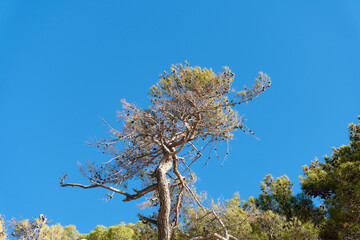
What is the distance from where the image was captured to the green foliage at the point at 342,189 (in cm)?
867

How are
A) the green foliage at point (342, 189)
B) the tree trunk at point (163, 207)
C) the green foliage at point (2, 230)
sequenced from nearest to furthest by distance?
the tree trunk at point (163, 207) → the green foliage at point (342, 189) → the green foliage at point (2, 230)

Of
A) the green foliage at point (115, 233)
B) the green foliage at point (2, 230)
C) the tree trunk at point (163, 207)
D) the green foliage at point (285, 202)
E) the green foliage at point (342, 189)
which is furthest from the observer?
the green foliage at point (115, 233)

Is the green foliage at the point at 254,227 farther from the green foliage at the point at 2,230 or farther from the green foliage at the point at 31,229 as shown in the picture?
the green foliage at the point at 2,230

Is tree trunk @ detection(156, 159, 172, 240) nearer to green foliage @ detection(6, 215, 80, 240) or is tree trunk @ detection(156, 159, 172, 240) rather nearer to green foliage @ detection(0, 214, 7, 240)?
green foliage @ detection(6, 215, 80, 240)

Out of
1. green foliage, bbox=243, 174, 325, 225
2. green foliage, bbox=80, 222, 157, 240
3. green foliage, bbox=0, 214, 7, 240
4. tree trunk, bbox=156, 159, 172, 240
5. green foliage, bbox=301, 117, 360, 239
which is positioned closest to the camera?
tree trunk, bbox=156, 159, 172, 240

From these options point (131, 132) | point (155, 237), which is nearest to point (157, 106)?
point (131, 132)

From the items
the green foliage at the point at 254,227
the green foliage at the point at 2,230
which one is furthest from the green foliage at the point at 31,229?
the green foliage at the point at 254,227

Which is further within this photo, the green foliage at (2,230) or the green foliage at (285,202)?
the green foliage at (285,202)

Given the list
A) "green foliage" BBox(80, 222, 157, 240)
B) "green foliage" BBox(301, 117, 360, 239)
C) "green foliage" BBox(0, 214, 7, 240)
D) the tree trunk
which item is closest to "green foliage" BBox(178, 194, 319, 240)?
"green foliage" BBox(301, 117, 360, 239)

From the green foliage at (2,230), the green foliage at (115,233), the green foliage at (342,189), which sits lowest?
the green foliage at (342,189)

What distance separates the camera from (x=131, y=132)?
6.66 metres

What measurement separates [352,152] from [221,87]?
336 inches

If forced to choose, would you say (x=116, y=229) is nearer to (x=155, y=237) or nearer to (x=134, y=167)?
(x=155, y=237)

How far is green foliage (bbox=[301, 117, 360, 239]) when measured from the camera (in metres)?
8.67
